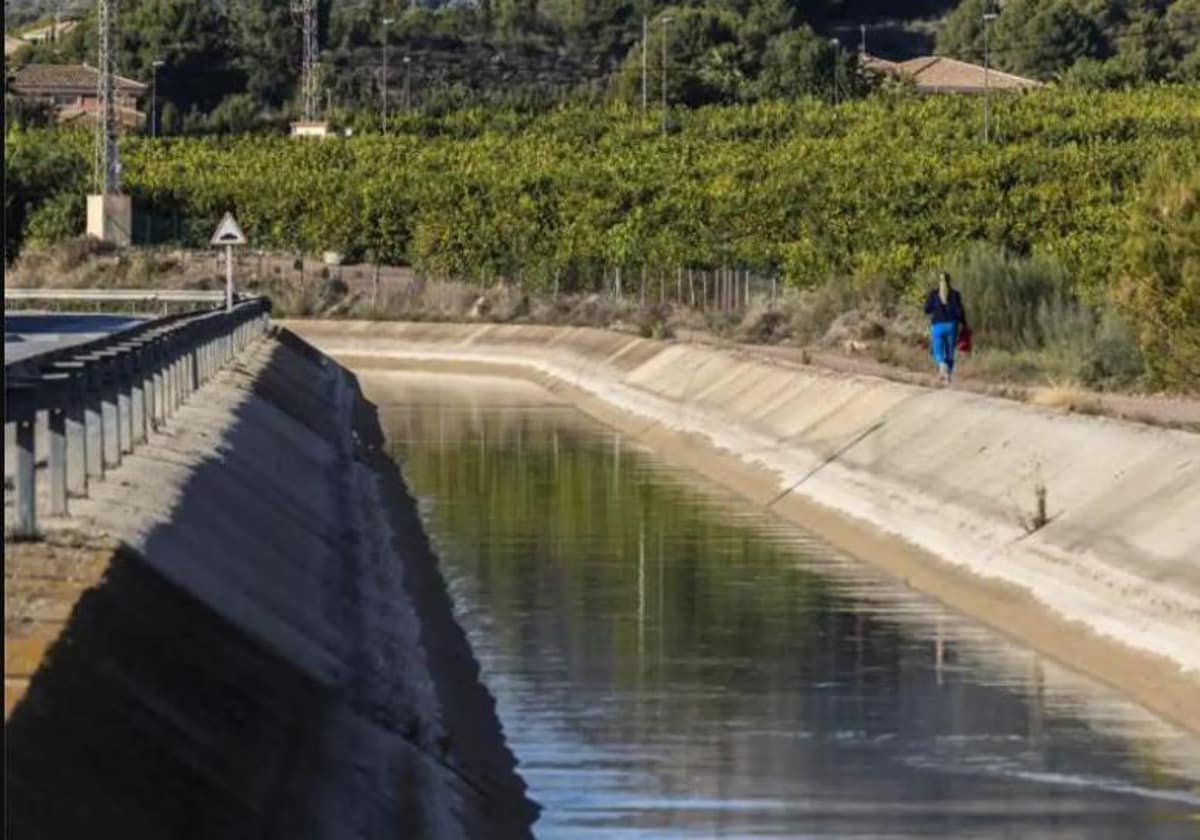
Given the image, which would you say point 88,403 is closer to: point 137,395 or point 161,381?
point 137,395

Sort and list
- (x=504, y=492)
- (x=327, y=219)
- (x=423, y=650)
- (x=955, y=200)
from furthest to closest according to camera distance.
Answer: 1. (x=327, y=219)
2. (x=955, y=200)
3. (x=504, y=492)
4. (x=423, y=650)

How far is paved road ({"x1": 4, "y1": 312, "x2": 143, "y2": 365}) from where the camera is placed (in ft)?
147

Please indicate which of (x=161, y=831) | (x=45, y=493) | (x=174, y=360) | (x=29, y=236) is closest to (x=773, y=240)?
(x=29, y=236)

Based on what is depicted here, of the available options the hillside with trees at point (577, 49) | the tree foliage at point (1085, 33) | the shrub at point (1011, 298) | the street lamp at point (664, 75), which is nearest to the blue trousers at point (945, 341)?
the shrub at point (1011, 298)

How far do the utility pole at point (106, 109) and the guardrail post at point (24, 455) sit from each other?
200 feet

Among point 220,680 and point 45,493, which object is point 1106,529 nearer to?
point 45,493

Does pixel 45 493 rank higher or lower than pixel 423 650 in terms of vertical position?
higher

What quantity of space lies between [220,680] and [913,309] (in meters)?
49.6

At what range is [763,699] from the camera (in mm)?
21125

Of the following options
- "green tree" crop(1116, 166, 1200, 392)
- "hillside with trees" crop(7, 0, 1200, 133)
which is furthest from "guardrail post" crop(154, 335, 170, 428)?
"hillside with trees" crop(7, 0, 1200, 133)

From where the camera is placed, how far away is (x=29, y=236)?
334 feet

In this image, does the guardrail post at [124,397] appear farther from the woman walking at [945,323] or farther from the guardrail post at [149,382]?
the woman walking at [945,323]

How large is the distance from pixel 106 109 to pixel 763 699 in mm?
62990

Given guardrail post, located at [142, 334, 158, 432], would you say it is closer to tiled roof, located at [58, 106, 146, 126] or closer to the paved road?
the paved road
